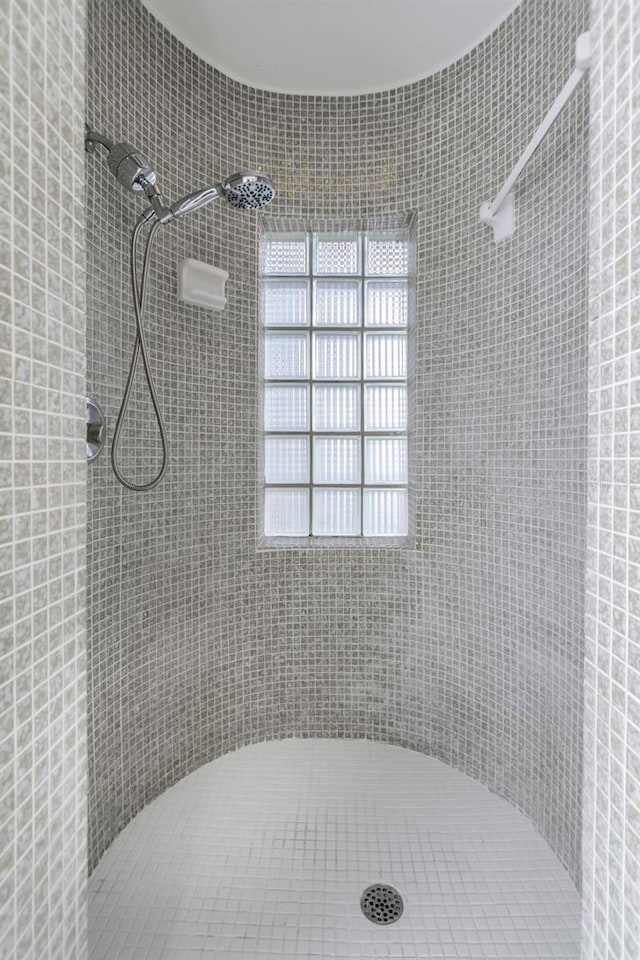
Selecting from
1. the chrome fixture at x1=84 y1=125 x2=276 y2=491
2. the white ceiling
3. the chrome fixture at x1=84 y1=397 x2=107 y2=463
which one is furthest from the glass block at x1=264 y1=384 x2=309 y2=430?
the white ceiling

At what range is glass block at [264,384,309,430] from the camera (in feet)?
6.80

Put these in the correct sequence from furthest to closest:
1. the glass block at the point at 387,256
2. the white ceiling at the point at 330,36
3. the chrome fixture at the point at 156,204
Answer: the glass block at the point at 387,256 < the white ceiling at the point at 330,36 < the chrome fixture at the point at 156,204

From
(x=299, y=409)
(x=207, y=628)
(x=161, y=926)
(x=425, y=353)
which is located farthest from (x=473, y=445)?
(x=161, y=926)

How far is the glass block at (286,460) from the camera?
2082mm

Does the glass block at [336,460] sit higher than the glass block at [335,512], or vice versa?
the glass block at [336,460]

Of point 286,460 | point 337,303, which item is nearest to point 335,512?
point 286,460

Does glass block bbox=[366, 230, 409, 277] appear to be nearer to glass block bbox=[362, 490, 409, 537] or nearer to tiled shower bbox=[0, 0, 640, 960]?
tiled shower bbox=[0, 0, 640, 960]

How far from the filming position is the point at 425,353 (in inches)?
72.2

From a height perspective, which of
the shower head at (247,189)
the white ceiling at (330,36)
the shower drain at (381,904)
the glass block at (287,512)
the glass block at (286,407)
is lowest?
the shower drain at (381,904)

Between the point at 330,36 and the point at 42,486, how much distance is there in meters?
1.74

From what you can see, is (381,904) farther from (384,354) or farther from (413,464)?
(384,354)

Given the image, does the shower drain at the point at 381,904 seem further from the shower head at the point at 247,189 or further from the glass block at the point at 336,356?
the shower head at the point at 247,189

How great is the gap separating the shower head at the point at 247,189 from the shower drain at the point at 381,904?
→ 1.87 metres

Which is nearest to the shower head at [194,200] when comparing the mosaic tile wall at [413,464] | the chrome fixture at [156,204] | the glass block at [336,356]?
the chrome fixture at [156,204]
